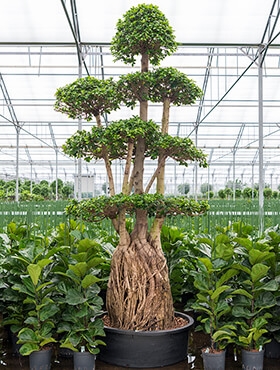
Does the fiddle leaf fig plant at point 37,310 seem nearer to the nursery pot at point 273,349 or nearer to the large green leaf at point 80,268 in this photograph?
the large green leaf at point 80,268

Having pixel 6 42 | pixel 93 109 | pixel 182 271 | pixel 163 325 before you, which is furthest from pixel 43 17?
pixel 163 325

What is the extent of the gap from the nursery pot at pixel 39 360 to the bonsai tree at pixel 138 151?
449mm

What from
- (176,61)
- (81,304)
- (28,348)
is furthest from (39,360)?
(176,61)

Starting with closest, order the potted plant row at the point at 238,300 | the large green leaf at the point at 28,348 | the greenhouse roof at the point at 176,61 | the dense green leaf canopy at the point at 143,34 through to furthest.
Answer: the large green leaf at the point at 28,348
the potted plant row at the point at 238,300
the dense green leaf canopy at the point at 143,34
the greenhouse roof at the point at 176,61

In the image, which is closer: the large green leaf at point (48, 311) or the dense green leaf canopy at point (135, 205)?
the large green leaf at point (48, 311)

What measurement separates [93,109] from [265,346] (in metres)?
1.82

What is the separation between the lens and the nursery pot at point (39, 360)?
2.41 m

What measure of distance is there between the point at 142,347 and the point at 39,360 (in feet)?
1.85

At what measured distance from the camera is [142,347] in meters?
2.52

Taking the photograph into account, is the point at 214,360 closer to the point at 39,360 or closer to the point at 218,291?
the point at 218,291

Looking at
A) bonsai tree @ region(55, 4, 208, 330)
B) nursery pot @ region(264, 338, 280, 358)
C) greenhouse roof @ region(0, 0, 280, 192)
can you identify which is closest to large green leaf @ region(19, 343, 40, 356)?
bonsai tree @ region(55, 4, 208, 330)

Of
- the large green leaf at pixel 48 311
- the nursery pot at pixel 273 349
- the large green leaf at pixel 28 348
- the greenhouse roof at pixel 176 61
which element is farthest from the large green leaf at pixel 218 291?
the greenhouse roof at pixel 176 61

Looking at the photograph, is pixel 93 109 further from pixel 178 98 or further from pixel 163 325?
pixel 163 325

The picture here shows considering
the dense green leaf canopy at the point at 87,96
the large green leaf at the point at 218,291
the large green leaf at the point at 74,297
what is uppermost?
the dense green leaf canopy at the point at 87,96
